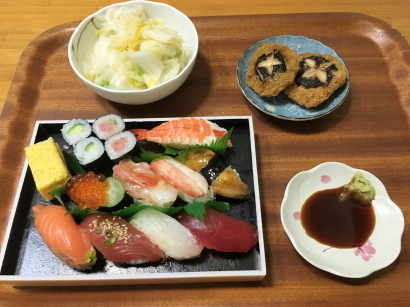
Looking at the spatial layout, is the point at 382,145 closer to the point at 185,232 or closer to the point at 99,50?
the point at 185,232

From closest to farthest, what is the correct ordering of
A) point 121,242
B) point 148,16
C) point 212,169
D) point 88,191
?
point 121,242 → point 88,191 → point 212,169 → point 148,16

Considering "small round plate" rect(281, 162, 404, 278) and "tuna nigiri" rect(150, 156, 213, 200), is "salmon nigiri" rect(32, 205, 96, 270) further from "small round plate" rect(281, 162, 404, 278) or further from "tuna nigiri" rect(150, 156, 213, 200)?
"small round plate" rect(281, 162, 404, 278)

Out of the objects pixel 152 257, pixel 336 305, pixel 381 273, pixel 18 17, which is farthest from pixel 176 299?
pixel 18 17

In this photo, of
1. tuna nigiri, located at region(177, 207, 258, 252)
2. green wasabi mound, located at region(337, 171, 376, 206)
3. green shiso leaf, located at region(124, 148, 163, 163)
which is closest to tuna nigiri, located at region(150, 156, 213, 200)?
green shiso leaf, located at region(124, 148, 163, 163)

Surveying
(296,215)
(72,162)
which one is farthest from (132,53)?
(296,215)

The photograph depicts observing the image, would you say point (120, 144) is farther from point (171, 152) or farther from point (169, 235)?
point (169, 235)

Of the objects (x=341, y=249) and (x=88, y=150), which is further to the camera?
(x=88, y=150)

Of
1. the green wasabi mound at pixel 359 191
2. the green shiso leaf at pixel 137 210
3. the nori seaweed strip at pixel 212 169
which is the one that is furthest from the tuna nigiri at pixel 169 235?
the green wasabi mound at pixel 359 191
